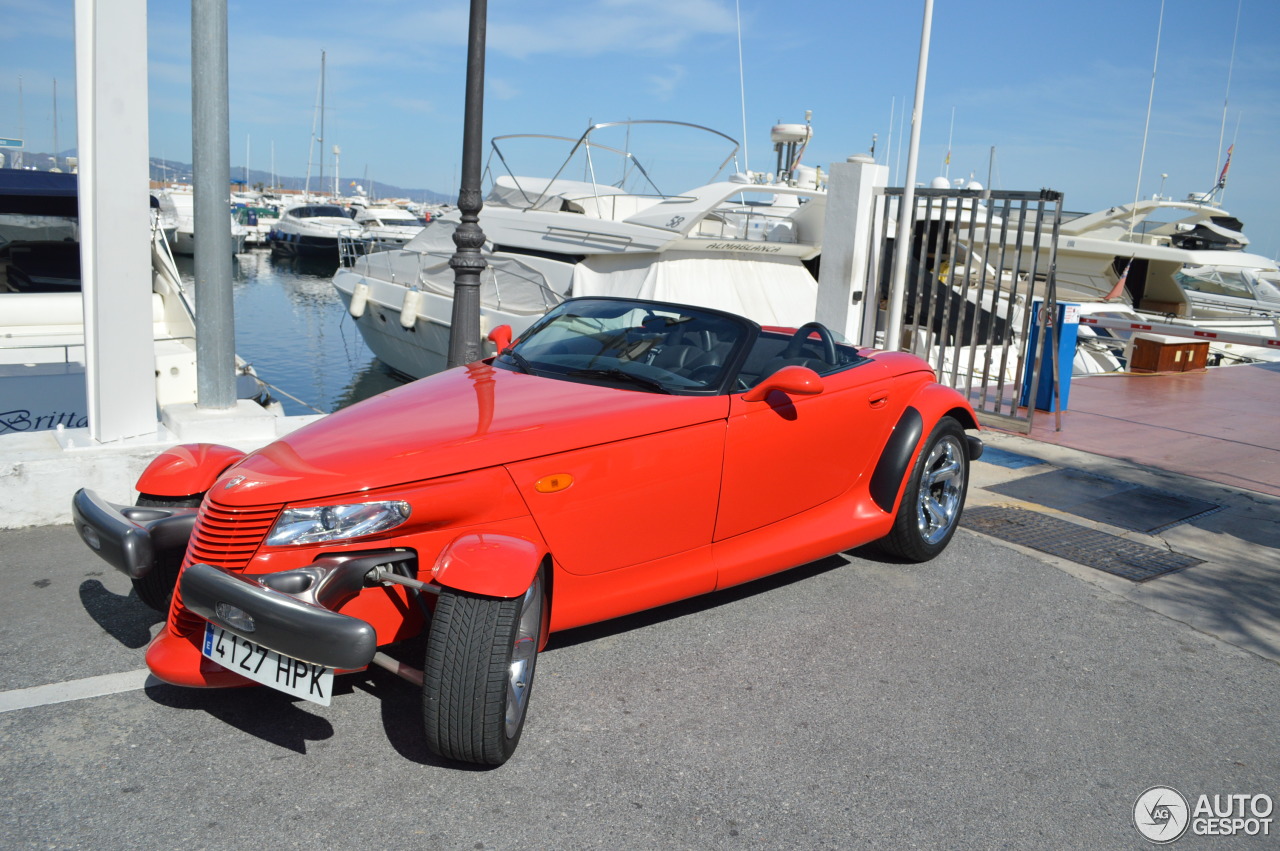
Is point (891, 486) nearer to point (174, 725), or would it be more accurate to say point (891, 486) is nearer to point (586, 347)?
point (586, 347)

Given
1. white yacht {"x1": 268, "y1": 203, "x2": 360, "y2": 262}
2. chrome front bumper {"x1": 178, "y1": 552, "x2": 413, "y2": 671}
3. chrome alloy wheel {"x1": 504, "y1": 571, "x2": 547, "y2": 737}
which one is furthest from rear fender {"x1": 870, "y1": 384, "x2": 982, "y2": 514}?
white yacht {"x1": 268, "y1": 203, "x2": 360, "y2": 262}

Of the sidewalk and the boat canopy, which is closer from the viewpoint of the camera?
the sidewalk

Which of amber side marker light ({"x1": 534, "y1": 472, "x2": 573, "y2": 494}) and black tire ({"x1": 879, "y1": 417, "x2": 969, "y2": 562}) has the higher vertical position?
amber side marker light ({"x1": 534, "y1": 472, "x2": 573, "y2": 494})

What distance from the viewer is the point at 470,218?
745 centimetres

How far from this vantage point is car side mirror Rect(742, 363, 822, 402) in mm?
3980

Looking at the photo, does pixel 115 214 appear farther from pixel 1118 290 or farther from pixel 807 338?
pixel 1118 290

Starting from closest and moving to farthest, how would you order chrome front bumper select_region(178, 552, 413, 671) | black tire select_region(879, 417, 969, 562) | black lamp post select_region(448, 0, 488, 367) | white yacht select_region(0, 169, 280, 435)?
chrome front bumper select_region(178, 552, 413, 671) → black tire select_region(879, 417, 969, 562) → black lamp post select_region(448, 0, 488, 367) → white yacht select_region(0, 169, 280, 435)

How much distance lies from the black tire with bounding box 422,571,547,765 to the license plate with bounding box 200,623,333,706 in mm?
306

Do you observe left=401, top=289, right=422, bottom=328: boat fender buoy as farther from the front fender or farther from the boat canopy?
the front fender

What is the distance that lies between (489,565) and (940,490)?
317 centimetres

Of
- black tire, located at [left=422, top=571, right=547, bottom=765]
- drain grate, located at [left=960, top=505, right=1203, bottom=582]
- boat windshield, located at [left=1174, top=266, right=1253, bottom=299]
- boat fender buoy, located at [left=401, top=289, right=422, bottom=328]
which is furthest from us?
boat windshield, located at [left=1174, top=266, right=1253, bottom=299]

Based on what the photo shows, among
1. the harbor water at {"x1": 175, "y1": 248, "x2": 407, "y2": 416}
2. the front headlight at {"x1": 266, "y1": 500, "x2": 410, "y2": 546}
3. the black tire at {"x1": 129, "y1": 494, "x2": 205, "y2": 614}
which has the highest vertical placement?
the front headlight at {"x1": 266, "y1": 500, "x2": 410, "y2": 546}

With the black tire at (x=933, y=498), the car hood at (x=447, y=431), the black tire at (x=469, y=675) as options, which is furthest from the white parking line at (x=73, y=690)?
the black tire at (x=933, y=498)

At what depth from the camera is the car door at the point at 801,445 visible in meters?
3.99
